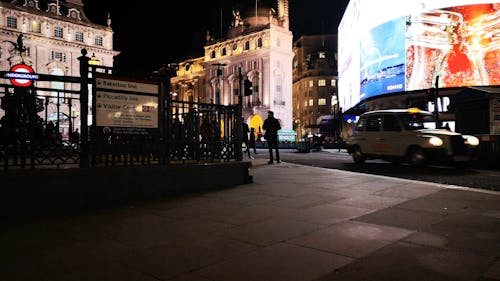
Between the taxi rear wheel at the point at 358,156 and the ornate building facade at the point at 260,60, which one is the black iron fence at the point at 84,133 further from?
the ornate building facade at the point at 260,60

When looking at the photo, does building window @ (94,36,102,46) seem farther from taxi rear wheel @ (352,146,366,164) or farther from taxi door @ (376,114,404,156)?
taxi door @ (376,114,404,156)

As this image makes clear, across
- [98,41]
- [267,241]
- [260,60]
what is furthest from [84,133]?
[98,41]

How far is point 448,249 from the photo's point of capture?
141 inches

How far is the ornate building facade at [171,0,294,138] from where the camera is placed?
240ft

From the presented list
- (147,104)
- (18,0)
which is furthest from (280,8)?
(147,104)

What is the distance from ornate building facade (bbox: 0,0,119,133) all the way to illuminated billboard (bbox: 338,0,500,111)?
4375cm

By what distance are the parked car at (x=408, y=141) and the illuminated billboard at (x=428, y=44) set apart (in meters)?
18.2

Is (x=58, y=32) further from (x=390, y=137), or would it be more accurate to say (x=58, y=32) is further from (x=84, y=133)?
(x=84, y=133)

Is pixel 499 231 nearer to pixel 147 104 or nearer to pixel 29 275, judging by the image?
pixel 29 275

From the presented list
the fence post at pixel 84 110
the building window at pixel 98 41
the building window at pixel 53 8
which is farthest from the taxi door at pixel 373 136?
the building window at pixel 98 41

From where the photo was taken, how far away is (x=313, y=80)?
3573 inches

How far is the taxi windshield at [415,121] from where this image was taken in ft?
41.2

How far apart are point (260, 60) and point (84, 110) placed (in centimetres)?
6975

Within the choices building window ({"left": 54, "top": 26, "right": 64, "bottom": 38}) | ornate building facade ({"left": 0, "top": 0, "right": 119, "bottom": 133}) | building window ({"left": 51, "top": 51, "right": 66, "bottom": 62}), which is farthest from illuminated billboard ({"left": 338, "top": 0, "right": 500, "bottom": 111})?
building window ({"left": 54, "top": 26, "right": 64, "bottom": 38})
